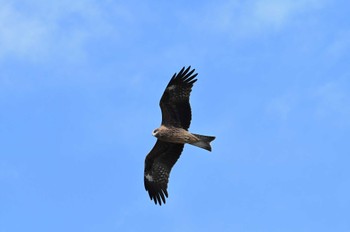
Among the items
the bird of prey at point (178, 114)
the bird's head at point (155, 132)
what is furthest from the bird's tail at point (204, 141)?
the bird's head at point (155, 132)

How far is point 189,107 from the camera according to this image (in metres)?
19.7

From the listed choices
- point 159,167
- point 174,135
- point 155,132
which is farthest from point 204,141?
point 159,167

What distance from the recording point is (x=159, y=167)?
2075cm

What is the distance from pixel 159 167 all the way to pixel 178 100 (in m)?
2.37

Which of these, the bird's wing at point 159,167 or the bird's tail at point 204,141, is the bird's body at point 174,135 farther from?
the bird's wing at point 159,167

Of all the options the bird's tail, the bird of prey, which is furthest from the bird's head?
the bird's tail

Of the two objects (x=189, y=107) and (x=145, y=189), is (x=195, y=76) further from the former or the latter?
(x=145, y=189)

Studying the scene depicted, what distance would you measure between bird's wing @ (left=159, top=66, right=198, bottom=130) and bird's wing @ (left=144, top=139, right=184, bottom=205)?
1094 mm

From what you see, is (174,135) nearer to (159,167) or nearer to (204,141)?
(204,141)

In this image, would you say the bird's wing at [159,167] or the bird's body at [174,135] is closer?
the bird's body at [174,135]

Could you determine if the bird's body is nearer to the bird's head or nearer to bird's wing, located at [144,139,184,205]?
the bird's head

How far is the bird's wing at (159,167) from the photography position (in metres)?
20.5

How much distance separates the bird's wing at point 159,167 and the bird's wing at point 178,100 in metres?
1.09

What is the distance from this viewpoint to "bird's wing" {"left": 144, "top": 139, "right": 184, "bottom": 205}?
20531 millimetres
